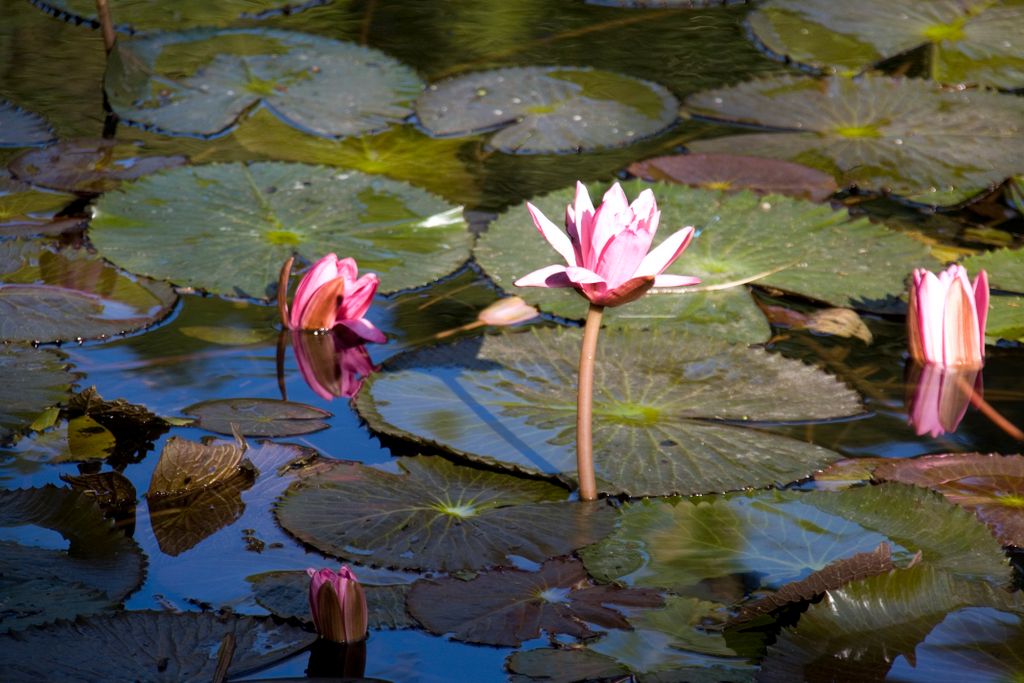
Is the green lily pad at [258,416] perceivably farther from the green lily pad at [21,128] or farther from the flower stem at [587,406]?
the green lily pad at [21,128]

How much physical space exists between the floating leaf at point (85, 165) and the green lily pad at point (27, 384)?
2.80 feet

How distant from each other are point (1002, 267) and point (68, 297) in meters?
1.89

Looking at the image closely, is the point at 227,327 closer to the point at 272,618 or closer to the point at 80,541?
the point at 80,541

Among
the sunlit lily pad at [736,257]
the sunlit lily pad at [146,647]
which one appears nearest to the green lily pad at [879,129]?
the sunlit lily pad at [736,257]

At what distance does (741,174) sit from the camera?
301cm

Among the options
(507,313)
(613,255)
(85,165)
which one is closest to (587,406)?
(613,255)

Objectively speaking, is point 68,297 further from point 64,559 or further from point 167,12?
point 167,12

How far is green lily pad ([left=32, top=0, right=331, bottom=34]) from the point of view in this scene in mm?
3990

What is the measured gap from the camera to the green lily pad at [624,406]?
1.84 m

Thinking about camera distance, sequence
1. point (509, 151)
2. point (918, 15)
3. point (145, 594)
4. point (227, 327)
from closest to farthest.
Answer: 1. point (145, 594)
2. point (227, 327)
3. point (509, 151)
4. point (918, 15)

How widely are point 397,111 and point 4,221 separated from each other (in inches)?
43.8

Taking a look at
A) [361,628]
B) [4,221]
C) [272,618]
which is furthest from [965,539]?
[4,221]

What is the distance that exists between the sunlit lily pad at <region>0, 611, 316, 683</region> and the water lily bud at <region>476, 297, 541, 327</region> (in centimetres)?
103

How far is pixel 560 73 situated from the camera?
3.63 meters
